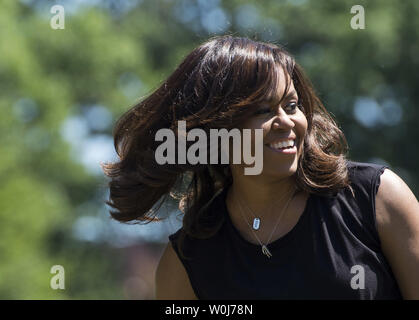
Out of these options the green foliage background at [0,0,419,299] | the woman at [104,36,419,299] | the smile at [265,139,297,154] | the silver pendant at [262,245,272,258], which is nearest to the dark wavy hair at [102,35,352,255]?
the woman at [104,36,419,299]

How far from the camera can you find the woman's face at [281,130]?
3.30 meters

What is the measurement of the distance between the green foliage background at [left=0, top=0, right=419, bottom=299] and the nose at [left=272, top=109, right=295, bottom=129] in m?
7.66

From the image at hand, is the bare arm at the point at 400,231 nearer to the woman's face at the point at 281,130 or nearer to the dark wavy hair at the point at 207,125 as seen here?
the dark wavy hair at the point at 207,125

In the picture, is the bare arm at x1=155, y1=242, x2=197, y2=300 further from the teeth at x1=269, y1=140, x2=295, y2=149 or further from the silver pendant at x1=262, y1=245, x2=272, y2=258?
the teeth at x1=269, y1=140, x2=295, y2=149

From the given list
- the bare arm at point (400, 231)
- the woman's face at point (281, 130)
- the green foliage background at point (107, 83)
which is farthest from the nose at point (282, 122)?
the green foliage background at point (107, 83)

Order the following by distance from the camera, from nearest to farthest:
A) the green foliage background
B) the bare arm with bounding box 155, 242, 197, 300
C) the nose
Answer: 1. the nose
2. the bare arm with bounding box 155, 242, 197, 300
3. the green foliage background

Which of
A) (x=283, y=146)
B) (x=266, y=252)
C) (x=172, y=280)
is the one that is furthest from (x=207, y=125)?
(x=172, y=280)

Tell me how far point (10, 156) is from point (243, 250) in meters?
11.7

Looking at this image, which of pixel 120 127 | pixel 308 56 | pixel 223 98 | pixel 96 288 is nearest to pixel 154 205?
pixel 120 127

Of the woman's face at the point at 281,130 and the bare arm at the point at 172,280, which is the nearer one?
the woman's face at the point at 281,130

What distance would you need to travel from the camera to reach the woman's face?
3.30m

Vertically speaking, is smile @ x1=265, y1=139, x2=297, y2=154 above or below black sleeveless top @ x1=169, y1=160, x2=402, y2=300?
above

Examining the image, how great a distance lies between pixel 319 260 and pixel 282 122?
56 centimetres

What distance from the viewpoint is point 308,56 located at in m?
14.3
